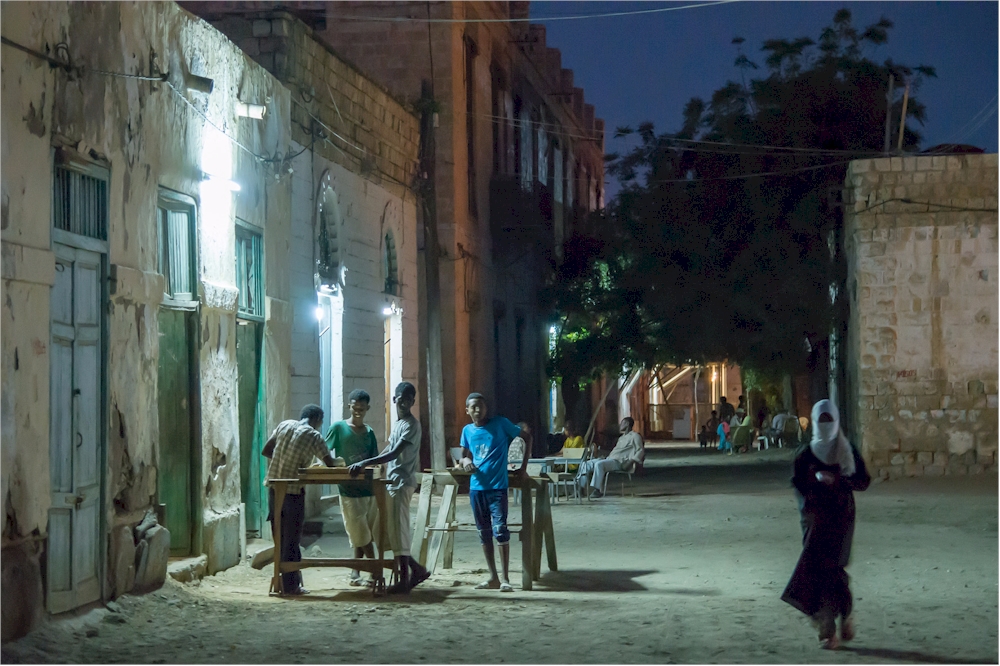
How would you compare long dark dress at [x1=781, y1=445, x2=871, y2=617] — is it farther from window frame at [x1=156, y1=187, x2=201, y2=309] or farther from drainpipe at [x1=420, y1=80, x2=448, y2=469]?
drainpipe at [x1=420, y1=80, x2=448, y2=469]

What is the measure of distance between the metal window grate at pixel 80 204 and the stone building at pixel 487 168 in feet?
31.3

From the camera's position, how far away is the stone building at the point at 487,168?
76.8 ft

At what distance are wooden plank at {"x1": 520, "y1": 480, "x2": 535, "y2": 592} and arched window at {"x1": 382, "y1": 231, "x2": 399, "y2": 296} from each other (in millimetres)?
8739

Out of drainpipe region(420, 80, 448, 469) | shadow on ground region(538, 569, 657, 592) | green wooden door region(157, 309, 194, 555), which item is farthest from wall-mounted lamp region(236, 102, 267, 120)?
drainpipe region(420, 80, 448, 469)

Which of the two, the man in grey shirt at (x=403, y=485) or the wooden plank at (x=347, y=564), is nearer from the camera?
the wooden plank at (x=347, y=564)

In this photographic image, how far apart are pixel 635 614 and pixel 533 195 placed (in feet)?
66.4

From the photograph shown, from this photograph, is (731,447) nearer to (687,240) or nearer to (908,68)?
(687,240)

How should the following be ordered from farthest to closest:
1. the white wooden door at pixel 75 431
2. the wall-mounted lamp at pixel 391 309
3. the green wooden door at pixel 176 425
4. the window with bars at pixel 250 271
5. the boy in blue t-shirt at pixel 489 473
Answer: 1. the wall-mounted lamp at pixel 391 309
2. the window with bars at pixel 250 271
3. the green wooden door at pixel 176 425
4. the boy in blue t-shirt at pixel 489 473
5. the white wooden door at pixel 75 431

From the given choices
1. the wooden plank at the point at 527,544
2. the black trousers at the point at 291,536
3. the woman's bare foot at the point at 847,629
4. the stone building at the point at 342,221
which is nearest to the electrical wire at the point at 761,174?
the stone building at the point at 342,221

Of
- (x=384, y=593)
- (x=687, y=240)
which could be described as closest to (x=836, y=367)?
(x=687, y=240)

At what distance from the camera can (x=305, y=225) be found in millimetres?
15016

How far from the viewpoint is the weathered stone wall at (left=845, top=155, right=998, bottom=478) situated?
20.0 metres

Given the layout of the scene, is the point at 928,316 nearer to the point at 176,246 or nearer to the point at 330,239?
the point at 330,239

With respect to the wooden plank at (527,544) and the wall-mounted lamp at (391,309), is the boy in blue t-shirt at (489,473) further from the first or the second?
the wall-mounted lamp at (391,309)
